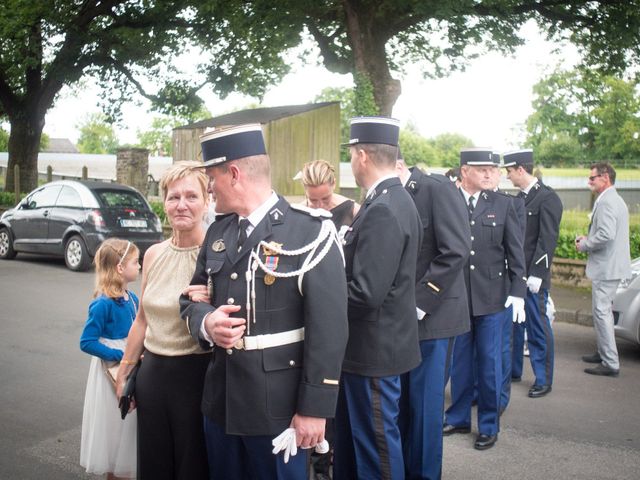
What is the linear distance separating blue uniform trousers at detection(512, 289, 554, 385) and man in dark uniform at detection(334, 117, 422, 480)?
3330 millimetres

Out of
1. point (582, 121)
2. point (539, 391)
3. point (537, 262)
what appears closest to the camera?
point (539, 391)

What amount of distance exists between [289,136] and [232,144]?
13341 mm

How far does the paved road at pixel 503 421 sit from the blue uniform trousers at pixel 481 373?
0.58 feet

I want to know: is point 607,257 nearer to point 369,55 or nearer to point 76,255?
point 76,255

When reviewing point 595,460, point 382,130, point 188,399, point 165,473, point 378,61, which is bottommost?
point 595,460

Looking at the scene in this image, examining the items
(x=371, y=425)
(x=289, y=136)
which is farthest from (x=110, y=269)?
(x=289, y=136)

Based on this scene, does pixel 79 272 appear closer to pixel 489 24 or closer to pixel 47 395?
pixel 47 395

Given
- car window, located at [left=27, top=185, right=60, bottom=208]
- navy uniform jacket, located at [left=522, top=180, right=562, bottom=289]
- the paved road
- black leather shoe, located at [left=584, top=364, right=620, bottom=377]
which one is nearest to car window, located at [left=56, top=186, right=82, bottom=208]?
car window, located at [left=27, top=185, right=60, bottom=208]

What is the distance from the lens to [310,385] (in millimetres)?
3023

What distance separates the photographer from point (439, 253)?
15.7 feet

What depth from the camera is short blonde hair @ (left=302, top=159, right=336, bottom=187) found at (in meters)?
5.92

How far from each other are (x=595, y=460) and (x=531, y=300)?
2060 mm

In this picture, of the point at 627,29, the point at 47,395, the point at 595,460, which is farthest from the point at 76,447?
the point at 627,29

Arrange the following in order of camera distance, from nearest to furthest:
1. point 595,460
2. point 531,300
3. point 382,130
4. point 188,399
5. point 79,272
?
1. point 188,399
2. point 382,130
3. point 595,460
4. point 531,300
5. point 79,272
